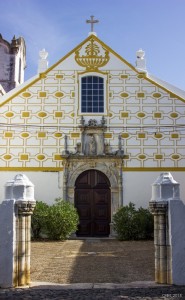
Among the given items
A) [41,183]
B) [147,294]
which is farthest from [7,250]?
[41,183]

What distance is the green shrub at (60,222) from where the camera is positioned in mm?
13180

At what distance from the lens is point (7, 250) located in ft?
20.3

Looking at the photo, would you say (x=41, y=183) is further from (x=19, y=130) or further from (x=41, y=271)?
(x=41, y=271)

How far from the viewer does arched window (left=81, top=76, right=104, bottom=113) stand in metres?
15.5

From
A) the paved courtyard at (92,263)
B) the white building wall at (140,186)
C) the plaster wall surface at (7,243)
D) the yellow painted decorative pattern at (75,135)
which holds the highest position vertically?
the yellow painted decorative pattern at (75,135)

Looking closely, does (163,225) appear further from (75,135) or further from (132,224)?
(75,135)

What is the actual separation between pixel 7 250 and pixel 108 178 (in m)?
9.00

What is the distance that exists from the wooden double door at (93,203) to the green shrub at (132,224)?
110cm

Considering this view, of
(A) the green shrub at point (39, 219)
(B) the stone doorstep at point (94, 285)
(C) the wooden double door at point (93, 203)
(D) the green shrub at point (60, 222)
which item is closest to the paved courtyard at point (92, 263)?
(B) the stone doorstep at point (94, 285)

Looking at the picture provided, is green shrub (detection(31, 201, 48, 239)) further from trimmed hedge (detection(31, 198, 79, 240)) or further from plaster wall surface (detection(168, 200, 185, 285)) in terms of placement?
plaster wall surface (detection(168, 200, 185, 285))

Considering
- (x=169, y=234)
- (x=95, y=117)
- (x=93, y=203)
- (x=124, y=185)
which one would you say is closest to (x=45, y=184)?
(x=93, y=203)

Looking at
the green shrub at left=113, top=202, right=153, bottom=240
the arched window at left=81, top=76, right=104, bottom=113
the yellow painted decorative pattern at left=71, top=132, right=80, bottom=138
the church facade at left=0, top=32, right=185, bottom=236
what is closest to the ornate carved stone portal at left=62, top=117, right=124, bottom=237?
the church facade at left=0, top=32, right=185, bottom=236

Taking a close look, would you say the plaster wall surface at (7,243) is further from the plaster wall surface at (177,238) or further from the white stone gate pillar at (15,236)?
the plaster wall surface at (177,238)

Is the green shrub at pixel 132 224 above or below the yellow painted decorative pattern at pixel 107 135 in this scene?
below
